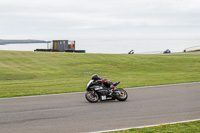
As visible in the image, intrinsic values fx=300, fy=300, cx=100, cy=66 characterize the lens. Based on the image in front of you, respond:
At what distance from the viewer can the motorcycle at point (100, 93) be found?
13.7 m

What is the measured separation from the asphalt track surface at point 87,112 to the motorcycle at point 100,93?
0.97 feet

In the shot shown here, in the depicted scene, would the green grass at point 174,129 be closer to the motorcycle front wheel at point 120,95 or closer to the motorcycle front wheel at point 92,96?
the motorcycle front wheel at point 120,95

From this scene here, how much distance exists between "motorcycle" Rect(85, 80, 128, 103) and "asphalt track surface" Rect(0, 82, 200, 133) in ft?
0.97

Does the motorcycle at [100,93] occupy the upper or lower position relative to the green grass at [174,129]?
upper

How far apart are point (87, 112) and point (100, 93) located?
99.1 inches

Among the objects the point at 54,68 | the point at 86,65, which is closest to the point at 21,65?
the point at 54,68

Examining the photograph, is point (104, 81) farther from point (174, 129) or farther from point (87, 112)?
point (174, 129)

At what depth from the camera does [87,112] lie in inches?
449

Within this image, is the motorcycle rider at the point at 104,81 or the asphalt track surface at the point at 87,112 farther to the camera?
the motorcycle rider at the point at 104,81

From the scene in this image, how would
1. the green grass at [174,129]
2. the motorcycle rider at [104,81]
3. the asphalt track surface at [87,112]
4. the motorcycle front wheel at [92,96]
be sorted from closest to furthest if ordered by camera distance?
1. the green grass at [174,129]
2. the asphalt track surface at [87,112]
3. the motorcycle front wheel at [92,96]
4. the motorcycle rider at [104,81]

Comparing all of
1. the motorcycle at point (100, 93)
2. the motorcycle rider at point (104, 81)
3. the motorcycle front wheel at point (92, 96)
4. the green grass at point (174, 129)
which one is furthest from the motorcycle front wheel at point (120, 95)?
the green grass at point (174, 129)

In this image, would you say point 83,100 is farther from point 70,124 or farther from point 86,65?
point 86,65

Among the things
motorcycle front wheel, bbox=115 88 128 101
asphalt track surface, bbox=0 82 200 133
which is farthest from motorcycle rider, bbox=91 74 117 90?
asphalt track surface, bbox=0 82 200 133

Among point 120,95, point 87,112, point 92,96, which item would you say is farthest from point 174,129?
point 92,96
